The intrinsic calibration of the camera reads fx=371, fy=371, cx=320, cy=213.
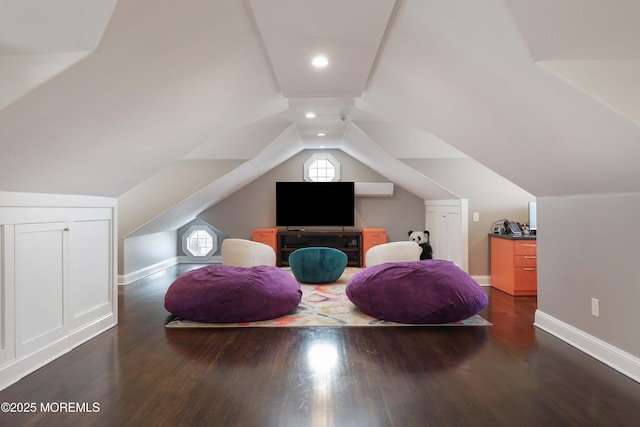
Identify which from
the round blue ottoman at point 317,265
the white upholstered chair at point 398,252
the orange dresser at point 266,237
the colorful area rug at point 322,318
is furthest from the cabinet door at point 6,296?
the orange dresser at point 266,237

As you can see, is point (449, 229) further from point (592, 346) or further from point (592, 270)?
point (592, 346)

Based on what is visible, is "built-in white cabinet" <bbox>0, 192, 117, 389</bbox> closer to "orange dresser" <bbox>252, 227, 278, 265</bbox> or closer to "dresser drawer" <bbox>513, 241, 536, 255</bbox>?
"orange dresser" <bbox>252, 227, 278, 265</bbox>

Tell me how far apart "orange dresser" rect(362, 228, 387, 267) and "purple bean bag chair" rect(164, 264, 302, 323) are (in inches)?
134

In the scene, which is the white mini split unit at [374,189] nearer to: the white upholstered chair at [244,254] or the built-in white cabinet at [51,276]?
the white upholstered chair at [244,254]

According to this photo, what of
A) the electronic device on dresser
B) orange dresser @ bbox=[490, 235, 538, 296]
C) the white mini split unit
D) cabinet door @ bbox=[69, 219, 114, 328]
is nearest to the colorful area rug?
cabinet door @ bbox=[69, 219, 114, 328]

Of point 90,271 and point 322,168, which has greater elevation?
point 322,168

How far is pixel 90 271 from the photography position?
323cm

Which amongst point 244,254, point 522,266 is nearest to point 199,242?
point 244,254

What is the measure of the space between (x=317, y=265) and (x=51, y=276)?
3.27 meters

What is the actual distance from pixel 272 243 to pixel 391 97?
436 centimetres

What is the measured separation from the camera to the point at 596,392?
2.21m

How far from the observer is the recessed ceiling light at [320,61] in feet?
8.46

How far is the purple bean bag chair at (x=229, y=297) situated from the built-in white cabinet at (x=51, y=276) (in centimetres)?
67

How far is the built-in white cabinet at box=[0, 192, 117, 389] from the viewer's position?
2.36 meters
